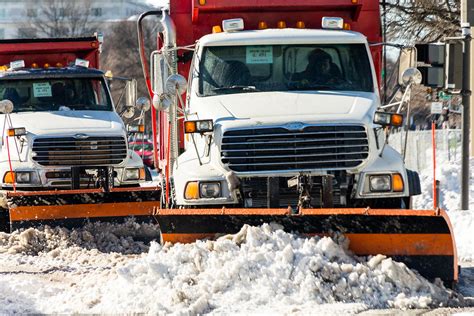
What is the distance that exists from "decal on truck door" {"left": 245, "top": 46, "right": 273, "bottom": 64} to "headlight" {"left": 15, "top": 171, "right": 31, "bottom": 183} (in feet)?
15.4

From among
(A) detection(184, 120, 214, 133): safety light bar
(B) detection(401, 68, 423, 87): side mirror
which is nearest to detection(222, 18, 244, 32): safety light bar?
(A) detection(184, 120, 214, 133): safety light bar

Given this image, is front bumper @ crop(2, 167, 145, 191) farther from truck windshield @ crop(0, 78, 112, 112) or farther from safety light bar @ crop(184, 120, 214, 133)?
safety light bar @ crop(184, 120, 214, 133)

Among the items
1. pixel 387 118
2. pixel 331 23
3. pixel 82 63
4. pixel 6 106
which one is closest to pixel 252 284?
pixel 387 118

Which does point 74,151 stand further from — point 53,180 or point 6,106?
point 6,106

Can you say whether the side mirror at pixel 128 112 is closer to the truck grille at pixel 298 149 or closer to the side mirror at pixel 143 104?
the side mirror at pixel 143 104

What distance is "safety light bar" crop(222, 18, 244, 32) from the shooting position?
11.5 meters

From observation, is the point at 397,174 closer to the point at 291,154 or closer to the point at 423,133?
the point at 291,154

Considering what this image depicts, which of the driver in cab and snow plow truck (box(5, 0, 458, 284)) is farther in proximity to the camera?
the driver in cab

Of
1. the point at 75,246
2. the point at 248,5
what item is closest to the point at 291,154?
the point at 248,5

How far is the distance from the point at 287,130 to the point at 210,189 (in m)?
0.91

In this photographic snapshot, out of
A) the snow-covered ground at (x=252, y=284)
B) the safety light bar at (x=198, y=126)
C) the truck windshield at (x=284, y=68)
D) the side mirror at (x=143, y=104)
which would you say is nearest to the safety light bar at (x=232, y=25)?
the truck windshield at (x=284, y=68)

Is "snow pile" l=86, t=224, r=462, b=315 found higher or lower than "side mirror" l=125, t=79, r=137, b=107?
lower

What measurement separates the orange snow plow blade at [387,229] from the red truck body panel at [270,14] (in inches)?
121

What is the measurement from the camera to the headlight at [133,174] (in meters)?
15.2
